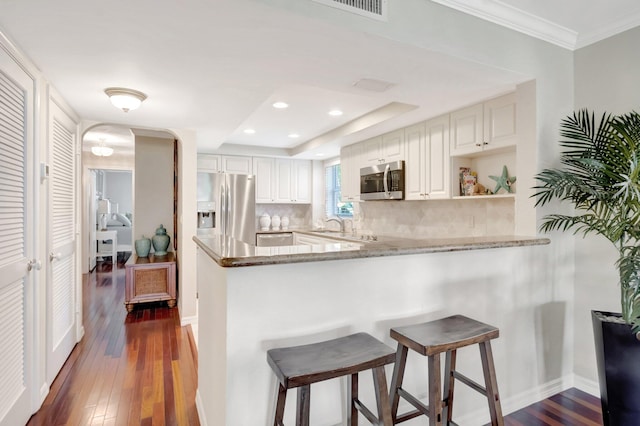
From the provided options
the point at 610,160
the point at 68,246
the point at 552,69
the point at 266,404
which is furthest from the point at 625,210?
the point at 68,246

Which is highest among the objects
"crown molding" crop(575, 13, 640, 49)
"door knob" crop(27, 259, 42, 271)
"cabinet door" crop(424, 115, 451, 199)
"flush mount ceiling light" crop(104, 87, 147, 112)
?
"crown molding" crop(575, 13, 640, 49)

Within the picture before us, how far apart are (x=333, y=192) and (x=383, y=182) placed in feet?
6.97

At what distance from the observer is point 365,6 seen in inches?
64.1

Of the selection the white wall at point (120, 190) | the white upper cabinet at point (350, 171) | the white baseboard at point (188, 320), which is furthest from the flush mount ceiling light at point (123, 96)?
the white wall at point (120, 190)

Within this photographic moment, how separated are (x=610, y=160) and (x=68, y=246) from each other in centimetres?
393

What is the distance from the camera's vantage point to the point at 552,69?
235cm

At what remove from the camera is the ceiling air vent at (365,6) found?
5.13ft

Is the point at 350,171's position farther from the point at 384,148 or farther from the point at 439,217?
the point at 439,217

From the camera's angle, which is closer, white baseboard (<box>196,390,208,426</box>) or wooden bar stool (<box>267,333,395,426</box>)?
wooden bar stool (<box>267,333,395,426</box>)

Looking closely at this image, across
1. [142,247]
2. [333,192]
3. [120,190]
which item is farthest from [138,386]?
[120,190]

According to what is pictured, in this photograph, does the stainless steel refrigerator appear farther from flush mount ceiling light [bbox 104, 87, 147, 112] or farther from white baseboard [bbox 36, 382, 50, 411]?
white baseboard [bbox 36, 382, 50, 411]

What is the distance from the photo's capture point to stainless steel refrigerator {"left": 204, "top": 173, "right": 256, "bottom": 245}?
4988 mm

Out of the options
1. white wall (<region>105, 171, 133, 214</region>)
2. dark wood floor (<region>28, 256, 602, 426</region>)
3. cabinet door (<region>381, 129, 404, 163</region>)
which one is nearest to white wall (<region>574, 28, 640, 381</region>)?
dark wood floor (<region>28, 256, 602, 426</region>)

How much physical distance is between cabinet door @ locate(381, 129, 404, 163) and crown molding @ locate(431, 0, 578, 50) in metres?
1.72
